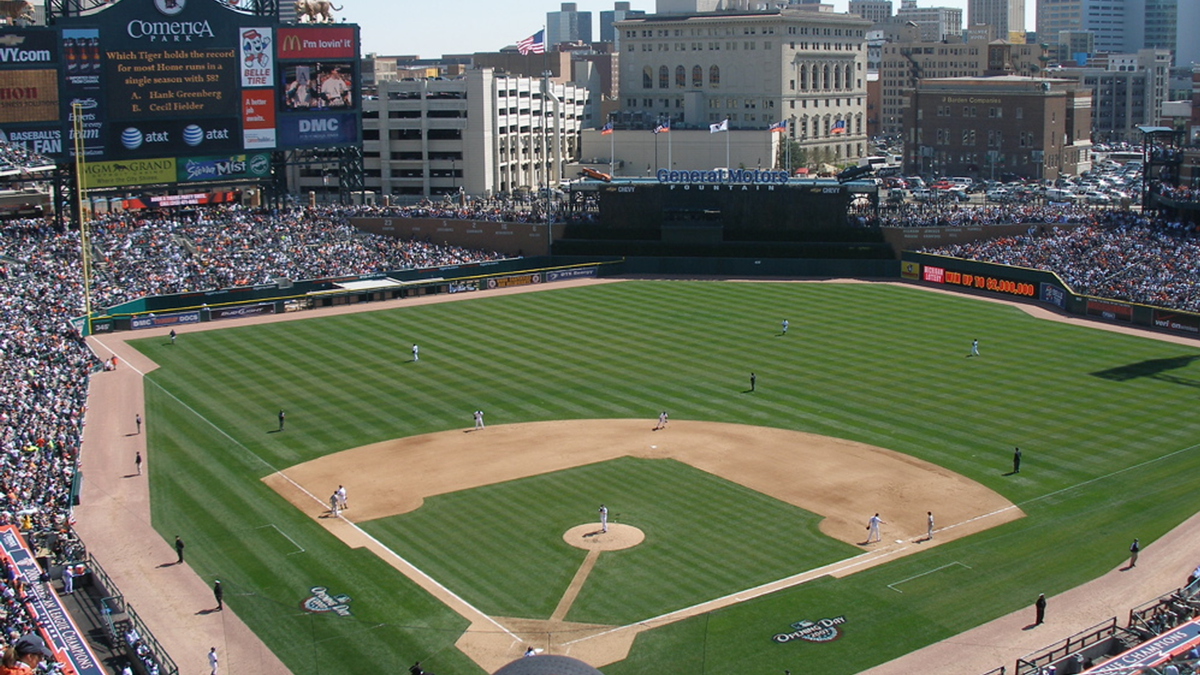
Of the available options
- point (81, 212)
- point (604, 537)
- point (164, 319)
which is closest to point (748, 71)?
point (164, 319)

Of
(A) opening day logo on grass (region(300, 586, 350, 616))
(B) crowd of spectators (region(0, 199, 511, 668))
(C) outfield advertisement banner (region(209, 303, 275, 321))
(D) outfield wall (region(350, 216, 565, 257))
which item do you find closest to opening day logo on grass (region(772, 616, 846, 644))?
(A) opening day logo on grass (region(300, 586, 350, 616))


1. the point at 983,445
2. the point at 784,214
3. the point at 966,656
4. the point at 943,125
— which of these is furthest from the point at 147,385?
the point at 943,125

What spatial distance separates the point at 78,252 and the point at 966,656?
207 feet

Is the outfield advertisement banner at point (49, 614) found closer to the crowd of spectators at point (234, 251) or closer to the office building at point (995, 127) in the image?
the crowd of spectators at point (234, 251)

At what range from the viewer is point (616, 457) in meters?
46.8

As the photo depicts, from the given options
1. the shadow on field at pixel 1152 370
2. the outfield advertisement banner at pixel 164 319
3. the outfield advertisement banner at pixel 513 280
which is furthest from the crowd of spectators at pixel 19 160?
the shadow on field at pixel 1152 370

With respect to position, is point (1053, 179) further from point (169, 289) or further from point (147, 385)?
point (147, 385)

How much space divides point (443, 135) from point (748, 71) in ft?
161

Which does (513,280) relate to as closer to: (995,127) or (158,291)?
(158,291)

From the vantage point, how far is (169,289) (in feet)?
251

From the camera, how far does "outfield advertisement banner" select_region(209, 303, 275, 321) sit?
7600 centimetres

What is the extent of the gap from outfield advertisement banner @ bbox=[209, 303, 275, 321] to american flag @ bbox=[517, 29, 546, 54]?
32.8 meters

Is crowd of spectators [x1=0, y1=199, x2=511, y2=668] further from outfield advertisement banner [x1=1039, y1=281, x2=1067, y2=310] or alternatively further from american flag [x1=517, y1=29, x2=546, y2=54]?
outfield advertisement banner [x1=1039, y1=281, x2=1067, y2=310]

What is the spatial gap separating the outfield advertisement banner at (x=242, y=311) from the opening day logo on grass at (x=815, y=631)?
53466mm
